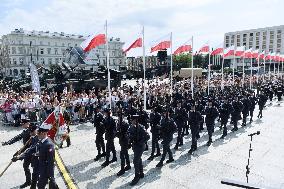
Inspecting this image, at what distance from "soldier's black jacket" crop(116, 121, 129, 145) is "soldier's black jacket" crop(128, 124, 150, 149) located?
0.41m

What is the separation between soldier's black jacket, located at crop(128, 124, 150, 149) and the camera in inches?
314

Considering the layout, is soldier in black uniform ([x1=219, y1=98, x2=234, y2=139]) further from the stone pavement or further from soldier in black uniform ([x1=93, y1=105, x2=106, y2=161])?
soldier in black uniform ([x1=93, y1=105, x2=106, y2=161])

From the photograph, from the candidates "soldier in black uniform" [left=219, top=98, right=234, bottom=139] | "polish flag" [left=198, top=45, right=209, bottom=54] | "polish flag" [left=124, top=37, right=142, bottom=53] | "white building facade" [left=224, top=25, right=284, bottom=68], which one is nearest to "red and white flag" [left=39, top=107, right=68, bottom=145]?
"soldier in black uniform" [left=219, top=98, right=234, bottom=139]

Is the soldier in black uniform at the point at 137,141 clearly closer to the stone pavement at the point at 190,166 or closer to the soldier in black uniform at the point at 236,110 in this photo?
the stone pavement at the point at 190,166

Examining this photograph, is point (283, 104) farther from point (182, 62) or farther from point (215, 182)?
point (182, 62)

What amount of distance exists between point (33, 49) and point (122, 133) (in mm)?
104814

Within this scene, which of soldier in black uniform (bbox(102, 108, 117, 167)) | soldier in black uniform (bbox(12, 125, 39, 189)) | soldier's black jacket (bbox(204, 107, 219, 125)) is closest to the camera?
soldier in black uniform (bbox(12, 125, 39, 189))

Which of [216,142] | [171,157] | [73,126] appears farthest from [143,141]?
[73,126]

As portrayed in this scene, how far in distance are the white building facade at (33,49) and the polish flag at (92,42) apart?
81.4m

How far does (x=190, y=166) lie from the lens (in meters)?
9.16

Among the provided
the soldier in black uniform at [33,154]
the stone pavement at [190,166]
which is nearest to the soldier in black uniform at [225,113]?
the stone pavement at [190,166]

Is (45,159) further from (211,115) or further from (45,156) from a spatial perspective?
(211,115)

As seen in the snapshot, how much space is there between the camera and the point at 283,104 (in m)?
24.0

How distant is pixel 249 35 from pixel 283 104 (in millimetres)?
107825
